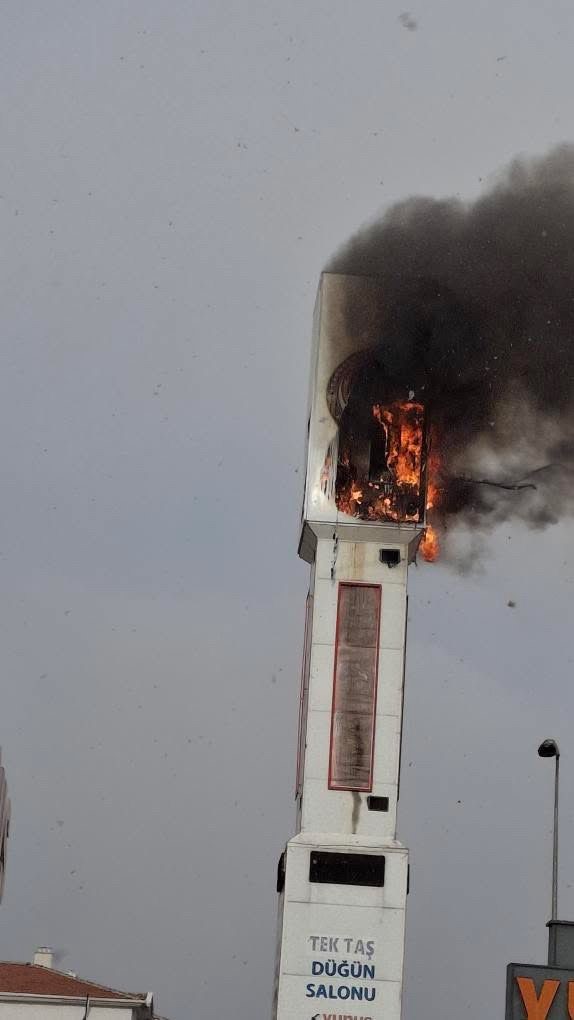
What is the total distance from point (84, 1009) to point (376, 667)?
94.8 ft

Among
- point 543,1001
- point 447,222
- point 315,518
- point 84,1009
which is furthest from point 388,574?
point 84,1009

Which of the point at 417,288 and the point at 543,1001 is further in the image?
the point at 417,288

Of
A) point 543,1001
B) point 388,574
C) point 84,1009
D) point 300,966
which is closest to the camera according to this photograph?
point 543,1001

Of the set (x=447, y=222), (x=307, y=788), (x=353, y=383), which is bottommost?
(x=307, y=788)

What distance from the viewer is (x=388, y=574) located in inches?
1940

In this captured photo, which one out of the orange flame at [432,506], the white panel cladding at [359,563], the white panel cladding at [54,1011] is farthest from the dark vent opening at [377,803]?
the white panel cladding at [54,1011]

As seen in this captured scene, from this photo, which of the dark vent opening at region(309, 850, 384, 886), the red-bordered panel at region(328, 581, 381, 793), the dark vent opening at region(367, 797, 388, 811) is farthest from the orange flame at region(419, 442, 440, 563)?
the dark vent opening at region(309, 850, 384, 886)

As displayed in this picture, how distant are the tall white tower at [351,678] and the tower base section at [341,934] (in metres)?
0.02

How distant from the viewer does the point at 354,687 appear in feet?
159

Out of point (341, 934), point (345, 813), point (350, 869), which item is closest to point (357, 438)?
point (345, 813)

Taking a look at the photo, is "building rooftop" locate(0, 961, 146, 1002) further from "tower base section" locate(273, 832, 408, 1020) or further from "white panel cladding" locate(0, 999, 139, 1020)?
"tower base section" locate(273, 832, 408, 1020)

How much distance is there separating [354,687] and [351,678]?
244 mm

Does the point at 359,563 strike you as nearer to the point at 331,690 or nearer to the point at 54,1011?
the point at 331,690

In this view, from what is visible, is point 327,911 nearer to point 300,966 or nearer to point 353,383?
point 300,966
